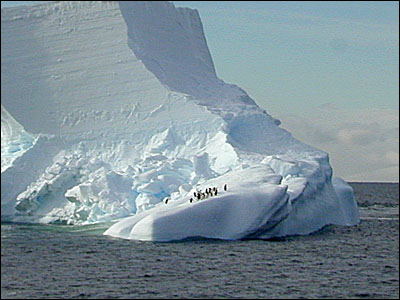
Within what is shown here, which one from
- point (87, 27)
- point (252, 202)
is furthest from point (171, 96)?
point (252, 202)

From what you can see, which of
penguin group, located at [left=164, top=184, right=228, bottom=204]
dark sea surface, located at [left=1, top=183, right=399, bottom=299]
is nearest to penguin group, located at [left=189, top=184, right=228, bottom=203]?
penguin group, located at [left=164, top=184, right=228, bottom=204]

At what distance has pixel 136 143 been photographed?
25.7 metres

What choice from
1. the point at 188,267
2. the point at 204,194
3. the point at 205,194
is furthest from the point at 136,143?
the point at 188,267

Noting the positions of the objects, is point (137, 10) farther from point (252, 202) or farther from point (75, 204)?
point (252, 202)

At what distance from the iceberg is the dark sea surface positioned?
855 mm

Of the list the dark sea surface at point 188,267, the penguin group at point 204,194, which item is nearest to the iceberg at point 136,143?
the penguin group at point 204,194

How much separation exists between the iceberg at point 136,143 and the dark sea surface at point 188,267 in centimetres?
86

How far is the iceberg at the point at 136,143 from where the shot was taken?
2131cm

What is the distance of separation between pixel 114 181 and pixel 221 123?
4462 mm

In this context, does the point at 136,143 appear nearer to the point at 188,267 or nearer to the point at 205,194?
the point at 205,194

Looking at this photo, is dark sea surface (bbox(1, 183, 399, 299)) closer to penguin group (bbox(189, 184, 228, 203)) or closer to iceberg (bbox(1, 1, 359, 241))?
iceberg (bbox(1, 1, 359, 241))

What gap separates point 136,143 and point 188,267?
953cm

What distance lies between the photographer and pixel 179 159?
80.2 ft

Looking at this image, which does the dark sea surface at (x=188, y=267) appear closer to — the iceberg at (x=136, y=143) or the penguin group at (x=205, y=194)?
the iceberg at (x=136, y=143)
